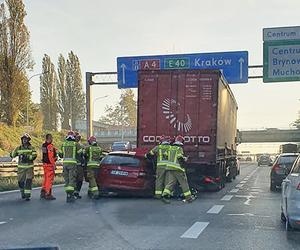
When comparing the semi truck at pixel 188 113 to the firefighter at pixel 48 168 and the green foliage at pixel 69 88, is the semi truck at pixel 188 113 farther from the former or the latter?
the green foliage at pixel 69 88

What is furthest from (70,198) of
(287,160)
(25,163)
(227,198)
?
(287,160)

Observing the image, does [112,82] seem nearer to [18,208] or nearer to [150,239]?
[18,208]

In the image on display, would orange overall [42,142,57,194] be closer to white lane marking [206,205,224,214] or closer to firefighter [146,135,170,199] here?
firefighter [146,135,170,199]

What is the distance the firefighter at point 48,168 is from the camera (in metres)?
14.1

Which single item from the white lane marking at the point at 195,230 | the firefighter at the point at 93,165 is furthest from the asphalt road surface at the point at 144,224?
the firefighter at the point at 93,165

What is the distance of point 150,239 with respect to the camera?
803cm

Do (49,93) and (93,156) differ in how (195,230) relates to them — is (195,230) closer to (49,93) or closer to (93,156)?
(93,156)

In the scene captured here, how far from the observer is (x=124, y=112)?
112938 mm

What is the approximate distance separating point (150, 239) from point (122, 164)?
663 centimetres

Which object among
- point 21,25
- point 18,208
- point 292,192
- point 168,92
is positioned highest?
point 21,25

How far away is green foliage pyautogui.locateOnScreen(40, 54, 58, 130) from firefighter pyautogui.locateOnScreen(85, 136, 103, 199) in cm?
6346

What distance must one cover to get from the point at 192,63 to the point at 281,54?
14.8 ft

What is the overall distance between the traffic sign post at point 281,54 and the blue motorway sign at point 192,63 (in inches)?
45.3

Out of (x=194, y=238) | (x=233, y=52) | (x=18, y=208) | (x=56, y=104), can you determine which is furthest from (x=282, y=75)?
(x=56, y=104)
